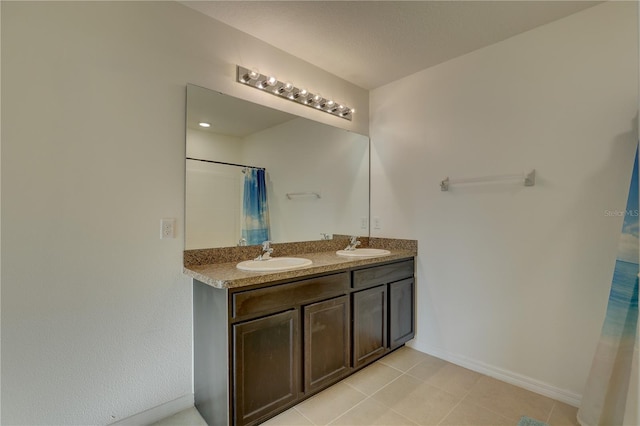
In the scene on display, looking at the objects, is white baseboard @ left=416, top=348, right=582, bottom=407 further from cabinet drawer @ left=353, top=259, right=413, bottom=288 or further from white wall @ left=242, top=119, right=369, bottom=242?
white wall @ left=242, top=119, right=369, bottom=242

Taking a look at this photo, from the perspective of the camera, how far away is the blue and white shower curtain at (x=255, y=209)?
2121 millimetres

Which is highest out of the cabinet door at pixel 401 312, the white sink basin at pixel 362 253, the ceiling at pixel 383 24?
the ceiling at pixel 383 24

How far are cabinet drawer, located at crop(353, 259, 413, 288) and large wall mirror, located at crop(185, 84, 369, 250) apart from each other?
574mm

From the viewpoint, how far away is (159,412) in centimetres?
170

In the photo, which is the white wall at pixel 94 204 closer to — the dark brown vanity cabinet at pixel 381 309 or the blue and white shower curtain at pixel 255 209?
the blue and white shower curtain at pixel 255 209

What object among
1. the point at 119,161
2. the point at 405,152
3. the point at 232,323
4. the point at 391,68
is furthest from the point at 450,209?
the point at 119,161

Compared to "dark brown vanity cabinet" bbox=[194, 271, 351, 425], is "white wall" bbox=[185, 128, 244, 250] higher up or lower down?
higher up

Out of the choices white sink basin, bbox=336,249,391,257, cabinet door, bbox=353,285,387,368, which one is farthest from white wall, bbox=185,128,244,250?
cabinet door, bbox=353,285,387,368

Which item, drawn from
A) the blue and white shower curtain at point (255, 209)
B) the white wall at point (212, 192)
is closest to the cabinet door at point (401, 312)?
the blue and white shower curtain at point (255, 209)

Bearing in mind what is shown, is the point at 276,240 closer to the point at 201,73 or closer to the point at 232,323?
the point at 232,323

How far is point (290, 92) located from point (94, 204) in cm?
149

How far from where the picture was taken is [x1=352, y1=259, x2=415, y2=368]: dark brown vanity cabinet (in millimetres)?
2107

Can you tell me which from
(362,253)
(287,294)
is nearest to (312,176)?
(362,253)

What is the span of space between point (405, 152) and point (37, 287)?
8.54 feet
